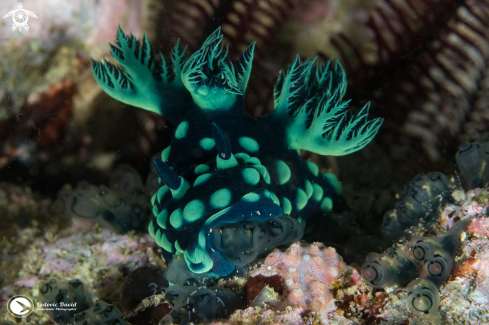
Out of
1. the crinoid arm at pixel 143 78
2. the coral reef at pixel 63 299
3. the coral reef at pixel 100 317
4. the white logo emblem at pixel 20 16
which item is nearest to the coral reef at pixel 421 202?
the crinoid arm at pixel 143 78

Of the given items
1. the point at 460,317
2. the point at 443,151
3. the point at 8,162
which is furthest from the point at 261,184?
the point at 8,162

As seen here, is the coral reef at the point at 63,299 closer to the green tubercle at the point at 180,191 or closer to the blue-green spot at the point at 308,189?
the green tubercle at the point at 180,191

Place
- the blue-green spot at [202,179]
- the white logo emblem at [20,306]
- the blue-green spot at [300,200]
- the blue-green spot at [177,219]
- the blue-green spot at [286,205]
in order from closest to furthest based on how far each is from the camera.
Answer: the blue-green spot at [177,219] → the blue-green spot at [202,179] → the blue-green spot at [286,205] → the blue-green spot at [300,200] → the white logo emblem at [20,306]

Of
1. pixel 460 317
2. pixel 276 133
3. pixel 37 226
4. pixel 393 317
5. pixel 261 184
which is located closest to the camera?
pixel 460 317

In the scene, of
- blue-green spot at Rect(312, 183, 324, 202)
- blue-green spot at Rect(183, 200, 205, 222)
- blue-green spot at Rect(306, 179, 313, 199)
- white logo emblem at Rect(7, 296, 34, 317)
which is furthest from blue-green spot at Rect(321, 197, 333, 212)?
white logo emblem at Rect(7, 296, 34, 317)

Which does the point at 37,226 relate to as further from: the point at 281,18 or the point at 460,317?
the point at 460,317
